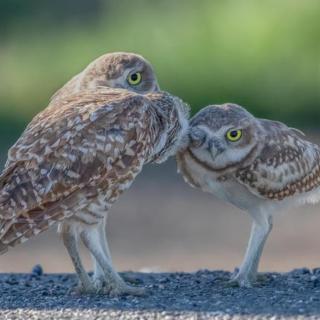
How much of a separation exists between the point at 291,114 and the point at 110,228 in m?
4.19

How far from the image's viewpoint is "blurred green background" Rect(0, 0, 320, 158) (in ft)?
69.6

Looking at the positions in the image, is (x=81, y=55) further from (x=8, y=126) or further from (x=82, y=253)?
(x=82, y=253)

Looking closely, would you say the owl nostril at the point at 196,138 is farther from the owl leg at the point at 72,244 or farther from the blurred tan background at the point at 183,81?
the blurred tan background at the point at 183,81

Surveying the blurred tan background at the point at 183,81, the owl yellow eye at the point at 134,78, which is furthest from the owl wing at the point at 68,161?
the blurred tan background at the point at 183,81

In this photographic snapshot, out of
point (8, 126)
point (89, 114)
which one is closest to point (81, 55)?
point (8, 126)

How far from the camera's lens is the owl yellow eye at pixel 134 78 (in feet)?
37.1

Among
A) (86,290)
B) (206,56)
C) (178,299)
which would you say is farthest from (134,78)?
(206,56)

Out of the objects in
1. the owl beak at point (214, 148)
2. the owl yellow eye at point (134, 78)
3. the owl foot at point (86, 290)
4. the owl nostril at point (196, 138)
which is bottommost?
the owl foot at point (86, 290)

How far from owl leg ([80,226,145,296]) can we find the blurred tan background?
5679 millimetres

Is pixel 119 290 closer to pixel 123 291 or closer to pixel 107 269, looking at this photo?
pixel 123 291

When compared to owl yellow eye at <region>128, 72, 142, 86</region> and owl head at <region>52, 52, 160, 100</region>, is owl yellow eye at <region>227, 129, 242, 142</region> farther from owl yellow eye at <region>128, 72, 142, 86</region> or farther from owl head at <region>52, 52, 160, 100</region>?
owl yellow eye at <region>128, 72, 142, 86</region>

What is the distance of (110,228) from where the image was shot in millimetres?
17516

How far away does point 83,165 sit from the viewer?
9.54 meters

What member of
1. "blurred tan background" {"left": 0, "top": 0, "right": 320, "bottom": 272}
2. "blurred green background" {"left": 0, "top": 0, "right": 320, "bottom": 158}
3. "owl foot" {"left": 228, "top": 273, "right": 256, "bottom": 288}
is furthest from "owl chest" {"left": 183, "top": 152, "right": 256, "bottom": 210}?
"blurred green background" {"left": 0, "top": 0, "right": 320, "bottom": 158}
